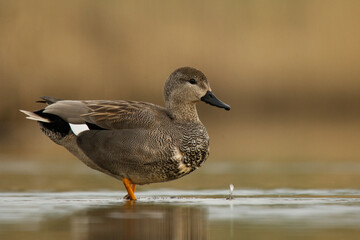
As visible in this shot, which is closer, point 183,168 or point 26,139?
point 183,168

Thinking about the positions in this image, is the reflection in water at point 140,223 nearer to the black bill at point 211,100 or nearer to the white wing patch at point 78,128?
the white wing patch at point 78,128

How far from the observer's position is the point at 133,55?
24266 mm

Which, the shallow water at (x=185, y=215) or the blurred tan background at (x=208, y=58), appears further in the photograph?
the blurred tan background at (x=208, y=58)

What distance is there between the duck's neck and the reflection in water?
4.74 feet

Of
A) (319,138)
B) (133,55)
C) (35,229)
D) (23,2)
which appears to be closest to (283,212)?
(35,229)

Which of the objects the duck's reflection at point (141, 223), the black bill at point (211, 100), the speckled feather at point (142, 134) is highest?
the black bill at point (211, 100)

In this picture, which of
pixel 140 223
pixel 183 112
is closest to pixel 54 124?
pixel 183 112

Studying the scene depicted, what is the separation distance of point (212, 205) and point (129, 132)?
126cm

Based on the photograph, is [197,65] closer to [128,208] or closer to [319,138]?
[319,138]

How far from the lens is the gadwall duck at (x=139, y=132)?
8.17 metres

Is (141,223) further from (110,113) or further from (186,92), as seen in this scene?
(186,92)

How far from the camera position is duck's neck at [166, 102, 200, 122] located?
863 cm

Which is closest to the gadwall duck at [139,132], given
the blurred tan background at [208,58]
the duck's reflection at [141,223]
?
the duck's reflection at [141,223]

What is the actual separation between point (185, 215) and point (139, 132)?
170 centimetres
